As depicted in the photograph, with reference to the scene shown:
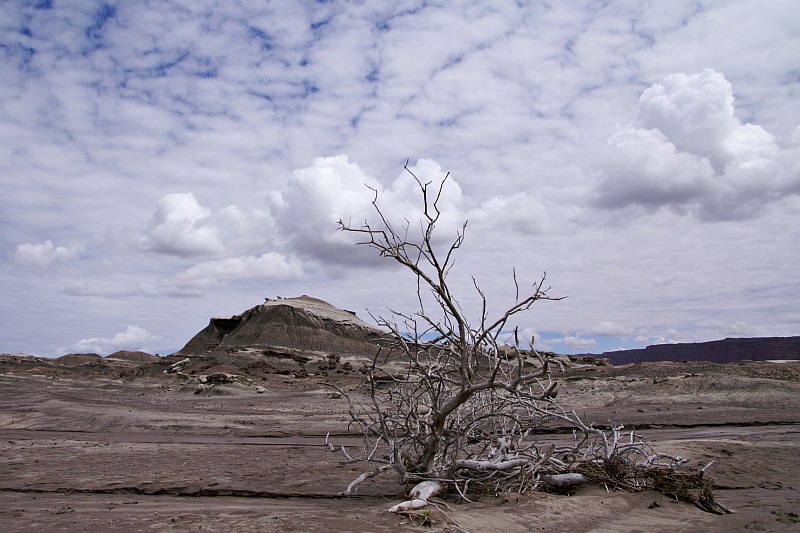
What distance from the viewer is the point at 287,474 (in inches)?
332

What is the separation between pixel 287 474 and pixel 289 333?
46925 mm

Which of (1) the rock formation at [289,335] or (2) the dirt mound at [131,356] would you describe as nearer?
(1) the rock formation at [289,335]

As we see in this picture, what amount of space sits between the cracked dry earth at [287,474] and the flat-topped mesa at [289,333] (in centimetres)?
3349

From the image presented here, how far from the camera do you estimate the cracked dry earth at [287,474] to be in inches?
221

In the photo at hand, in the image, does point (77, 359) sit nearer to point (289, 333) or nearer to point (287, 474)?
point (289, 333)

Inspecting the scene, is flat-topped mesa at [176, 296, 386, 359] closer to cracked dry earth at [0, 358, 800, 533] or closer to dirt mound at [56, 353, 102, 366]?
dirt mound at [56, 353, 102, 366]

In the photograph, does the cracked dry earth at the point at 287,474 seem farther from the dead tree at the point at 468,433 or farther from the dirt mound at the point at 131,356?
the dirt mound at the point at 131,356

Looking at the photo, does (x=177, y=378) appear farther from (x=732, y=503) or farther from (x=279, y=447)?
(x=732, y=503)

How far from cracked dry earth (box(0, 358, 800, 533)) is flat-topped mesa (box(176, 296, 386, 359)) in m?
33.5

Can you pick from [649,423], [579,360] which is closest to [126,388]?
[649,423]

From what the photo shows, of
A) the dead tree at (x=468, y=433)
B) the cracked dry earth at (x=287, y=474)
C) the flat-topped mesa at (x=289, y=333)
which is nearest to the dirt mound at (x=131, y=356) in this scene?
the flat-topped mesa at (x=289, y=333)

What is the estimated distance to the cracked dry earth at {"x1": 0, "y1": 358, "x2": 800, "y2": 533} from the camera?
5.62 metres

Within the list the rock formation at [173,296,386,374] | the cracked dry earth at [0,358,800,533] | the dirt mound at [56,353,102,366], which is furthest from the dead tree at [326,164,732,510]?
the dirt mound at [56,353,102,366]

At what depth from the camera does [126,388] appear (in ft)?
95.5
